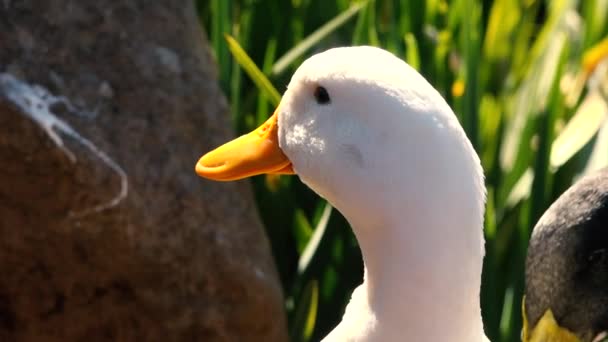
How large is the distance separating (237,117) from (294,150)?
1072mm

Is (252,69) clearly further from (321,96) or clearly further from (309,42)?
(321,96)

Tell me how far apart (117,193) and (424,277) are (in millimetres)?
909

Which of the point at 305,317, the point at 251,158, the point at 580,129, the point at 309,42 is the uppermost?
the point at 251,158

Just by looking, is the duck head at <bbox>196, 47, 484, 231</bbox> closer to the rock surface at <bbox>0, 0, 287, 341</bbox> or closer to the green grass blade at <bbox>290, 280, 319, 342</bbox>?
the rock surface at <bbox>0, 0, 287, 341</bbox>

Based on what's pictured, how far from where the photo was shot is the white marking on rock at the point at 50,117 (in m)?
2.24

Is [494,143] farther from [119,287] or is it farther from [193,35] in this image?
[119,287]

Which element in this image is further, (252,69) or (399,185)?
(252,69)

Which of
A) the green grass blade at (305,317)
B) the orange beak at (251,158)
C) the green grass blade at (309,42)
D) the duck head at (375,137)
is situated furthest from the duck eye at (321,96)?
the green grass blade at (309,42)

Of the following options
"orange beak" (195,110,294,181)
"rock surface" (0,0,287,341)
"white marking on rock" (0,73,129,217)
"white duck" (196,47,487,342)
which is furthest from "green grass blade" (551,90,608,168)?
"white duck" (196,47,487,342)

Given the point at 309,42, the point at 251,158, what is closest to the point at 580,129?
the point at 309,42

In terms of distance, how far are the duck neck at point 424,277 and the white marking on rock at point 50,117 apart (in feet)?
2.71

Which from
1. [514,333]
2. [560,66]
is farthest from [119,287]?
[560,66]

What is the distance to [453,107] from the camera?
8.61 ft

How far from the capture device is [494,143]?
107 inches
